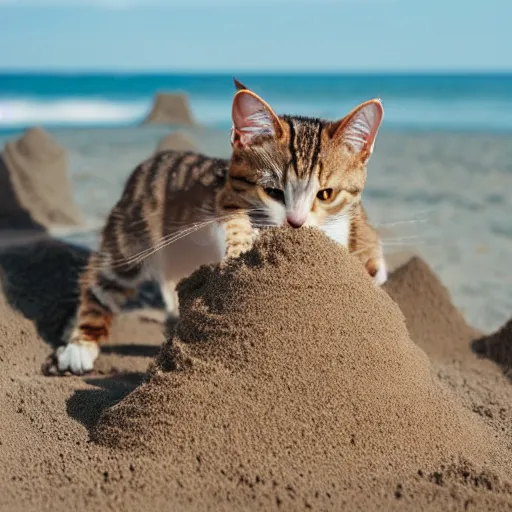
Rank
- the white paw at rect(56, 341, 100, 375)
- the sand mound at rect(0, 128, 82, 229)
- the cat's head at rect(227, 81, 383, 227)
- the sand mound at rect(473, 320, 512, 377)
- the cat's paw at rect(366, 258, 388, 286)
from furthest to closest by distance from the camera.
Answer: the sand mound at rect(0, 128, 82, 229) → the sand mound at rect(473, 320, 512, 377) → the white paw at rect(56, 341, 100, 375) → the cat's paw at rect(366, 258, 388, 286) → the cat's head at rect(227, 81, 383, 227)

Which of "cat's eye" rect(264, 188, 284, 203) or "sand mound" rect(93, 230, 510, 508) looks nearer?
"sand mound" rect(93, 230, 510, 508)

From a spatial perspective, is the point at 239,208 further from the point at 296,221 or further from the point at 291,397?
the point at 291,397

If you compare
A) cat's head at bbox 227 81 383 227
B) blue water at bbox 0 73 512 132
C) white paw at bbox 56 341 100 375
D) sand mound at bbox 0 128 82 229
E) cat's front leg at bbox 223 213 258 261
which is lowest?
blue water at bbox 0 73 512 132

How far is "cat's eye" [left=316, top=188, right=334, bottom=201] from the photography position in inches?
100

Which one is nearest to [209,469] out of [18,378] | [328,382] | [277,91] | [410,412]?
[328,382]

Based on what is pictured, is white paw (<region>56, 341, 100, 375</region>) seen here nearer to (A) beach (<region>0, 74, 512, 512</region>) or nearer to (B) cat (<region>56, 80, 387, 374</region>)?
(B) cat (<region>56, 80, 387, 374</region>)

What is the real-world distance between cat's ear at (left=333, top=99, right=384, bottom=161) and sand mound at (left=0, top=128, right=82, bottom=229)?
12.7ft

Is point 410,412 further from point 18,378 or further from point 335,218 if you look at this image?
point 18,378

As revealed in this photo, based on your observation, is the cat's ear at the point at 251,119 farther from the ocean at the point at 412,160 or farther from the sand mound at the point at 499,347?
the sand mound at the point at 499,347

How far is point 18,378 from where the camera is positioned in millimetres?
2576

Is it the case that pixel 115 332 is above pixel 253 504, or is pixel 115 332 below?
below

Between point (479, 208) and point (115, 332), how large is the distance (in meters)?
5.66

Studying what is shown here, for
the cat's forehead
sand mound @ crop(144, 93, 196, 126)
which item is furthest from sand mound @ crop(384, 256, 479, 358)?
sand mound @ crop(144, 93, 196, 126)

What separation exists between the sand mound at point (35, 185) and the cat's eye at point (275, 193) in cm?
376
